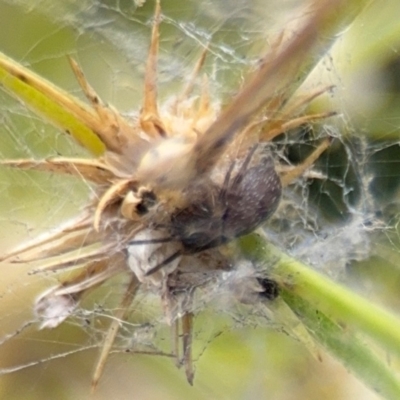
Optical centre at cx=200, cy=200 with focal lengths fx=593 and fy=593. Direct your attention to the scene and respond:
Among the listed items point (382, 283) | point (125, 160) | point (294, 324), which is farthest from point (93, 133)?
point (382, 283)

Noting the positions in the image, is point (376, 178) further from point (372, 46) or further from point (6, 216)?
point (6, 216)

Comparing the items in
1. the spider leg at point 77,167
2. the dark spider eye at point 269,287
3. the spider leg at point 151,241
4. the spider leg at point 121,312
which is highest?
the spider leg at point 77,167

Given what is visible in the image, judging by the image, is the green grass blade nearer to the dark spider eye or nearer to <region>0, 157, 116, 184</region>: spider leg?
<region>0, 157, 116, 184</region>: spider leg

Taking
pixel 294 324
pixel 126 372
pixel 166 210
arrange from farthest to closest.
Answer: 1. pixel 126 372
2. pixel 294 324
3. pixel 166 210

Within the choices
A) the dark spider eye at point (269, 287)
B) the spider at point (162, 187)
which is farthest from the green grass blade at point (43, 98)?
the dark spider eye at point (269, 287)

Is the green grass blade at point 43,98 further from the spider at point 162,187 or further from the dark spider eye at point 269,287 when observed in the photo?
the dark spider eye at point 269,287

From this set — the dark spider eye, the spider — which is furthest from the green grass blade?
the dark spider eye

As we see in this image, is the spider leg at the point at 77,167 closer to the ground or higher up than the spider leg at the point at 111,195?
higher up
